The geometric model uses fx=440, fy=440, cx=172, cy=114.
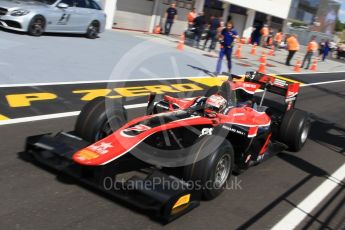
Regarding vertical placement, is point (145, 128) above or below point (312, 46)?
below

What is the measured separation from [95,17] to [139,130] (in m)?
12.6

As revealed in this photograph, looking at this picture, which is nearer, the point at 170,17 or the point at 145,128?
the point at 145,128


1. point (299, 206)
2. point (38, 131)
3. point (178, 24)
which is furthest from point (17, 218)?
point (178, 24)

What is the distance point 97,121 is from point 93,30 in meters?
12.1

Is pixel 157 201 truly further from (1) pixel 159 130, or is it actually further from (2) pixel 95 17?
(2) pixel 95 17

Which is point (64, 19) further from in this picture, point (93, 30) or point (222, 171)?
point (222, 171)

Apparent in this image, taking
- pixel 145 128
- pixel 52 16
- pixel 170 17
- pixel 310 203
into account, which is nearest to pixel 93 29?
pixel 52 16

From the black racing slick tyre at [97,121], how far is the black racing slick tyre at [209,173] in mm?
1344

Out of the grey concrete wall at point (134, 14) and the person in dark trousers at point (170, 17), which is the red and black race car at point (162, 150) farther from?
the person in dark trousers at point (170, 17)

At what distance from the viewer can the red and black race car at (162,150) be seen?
4672 millimetres

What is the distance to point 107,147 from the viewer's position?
4992 millimetres

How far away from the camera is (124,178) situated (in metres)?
5.42

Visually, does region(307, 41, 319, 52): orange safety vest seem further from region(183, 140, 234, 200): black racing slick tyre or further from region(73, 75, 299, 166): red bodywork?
region(183, 140, 234, 200): black racing slick tyre

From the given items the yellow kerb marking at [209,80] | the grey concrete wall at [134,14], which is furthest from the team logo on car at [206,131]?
the grey concrete wall at [134,14]
